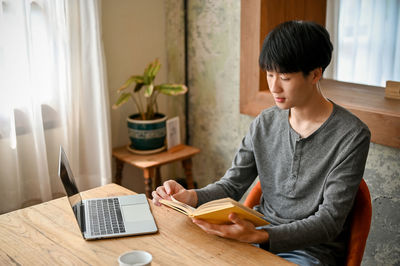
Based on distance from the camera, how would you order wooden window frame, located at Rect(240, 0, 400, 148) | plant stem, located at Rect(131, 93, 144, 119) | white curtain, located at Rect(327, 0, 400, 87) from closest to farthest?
wooden window frame, located at Rect(240, 0, 400, 148) < plant stem, located at Rect(131, 93, 144, 119) < white curtain, located at Rect(327, 0, 400, 87)

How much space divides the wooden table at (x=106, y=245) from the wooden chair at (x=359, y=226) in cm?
38

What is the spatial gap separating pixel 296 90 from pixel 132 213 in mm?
727

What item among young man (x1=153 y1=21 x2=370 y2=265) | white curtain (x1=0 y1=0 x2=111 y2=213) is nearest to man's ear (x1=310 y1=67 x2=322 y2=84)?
young man (x1=153 y1=21 x2=370 y2=265)

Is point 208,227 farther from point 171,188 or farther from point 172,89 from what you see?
point 172,89

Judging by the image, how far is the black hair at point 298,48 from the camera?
1.46 metres

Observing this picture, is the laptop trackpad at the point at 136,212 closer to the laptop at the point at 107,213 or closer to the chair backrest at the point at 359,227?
the laptop at the point at 107,213

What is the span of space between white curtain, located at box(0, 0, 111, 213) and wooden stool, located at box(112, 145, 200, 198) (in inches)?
5.5

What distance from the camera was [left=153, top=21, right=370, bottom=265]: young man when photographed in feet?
4.71

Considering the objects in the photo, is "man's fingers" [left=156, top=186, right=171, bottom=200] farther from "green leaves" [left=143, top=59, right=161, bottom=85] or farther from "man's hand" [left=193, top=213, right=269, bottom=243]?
"green leaves" [left=143, top=59, right=161, bottom=85]

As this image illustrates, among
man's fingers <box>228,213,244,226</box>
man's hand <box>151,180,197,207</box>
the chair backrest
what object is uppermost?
man's fingers <box>228,213,244,226</box>

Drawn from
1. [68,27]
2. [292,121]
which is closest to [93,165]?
[68,27]

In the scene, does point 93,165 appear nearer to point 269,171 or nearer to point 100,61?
point 100,61

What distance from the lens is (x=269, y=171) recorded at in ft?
5.69

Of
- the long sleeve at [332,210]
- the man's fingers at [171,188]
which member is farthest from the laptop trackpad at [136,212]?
the long sleeve at [332,210]
